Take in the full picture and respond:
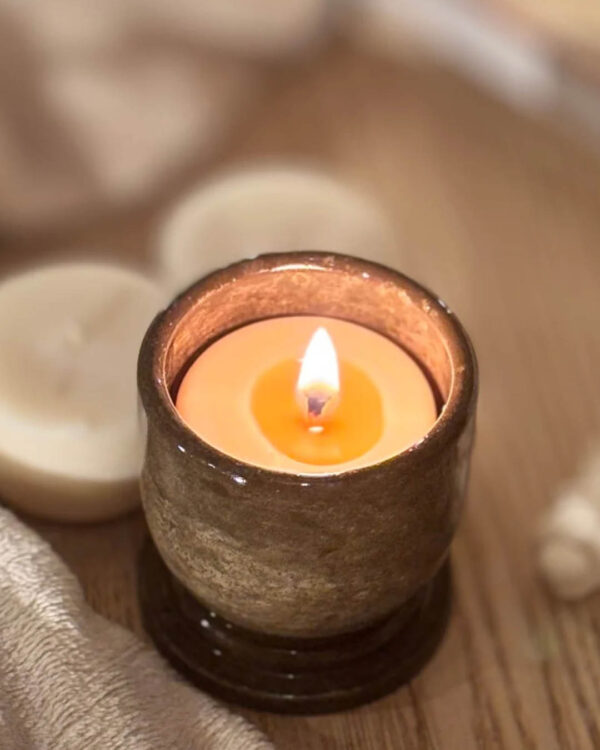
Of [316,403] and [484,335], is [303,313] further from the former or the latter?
[484,335]

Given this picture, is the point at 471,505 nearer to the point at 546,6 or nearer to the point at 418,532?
the point at 418,532

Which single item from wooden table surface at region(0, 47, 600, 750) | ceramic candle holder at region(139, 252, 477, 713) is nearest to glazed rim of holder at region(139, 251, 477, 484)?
ceramic candle holder at region(139, 252, 477, 713)

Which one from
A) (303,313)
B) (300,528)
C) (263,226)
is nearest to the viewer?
(300,528)

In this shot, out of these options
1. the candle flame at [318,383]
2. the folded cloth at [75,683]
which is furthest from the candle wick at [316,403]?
the folded cloth at [75,683]

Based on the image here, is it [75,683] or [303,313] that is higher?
[303,313]

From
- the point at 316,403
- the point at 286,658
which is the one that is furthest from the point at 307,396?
the point at 286,658

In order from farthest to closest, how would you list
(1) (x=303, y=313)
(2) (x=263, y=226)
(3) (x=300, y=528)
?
1. (2) (x=263, y=226)
2. (1) (x=303, y=313)
3. (3) (x=300, y=528)

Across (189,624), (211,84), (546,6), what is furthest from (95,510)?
(546,6)
